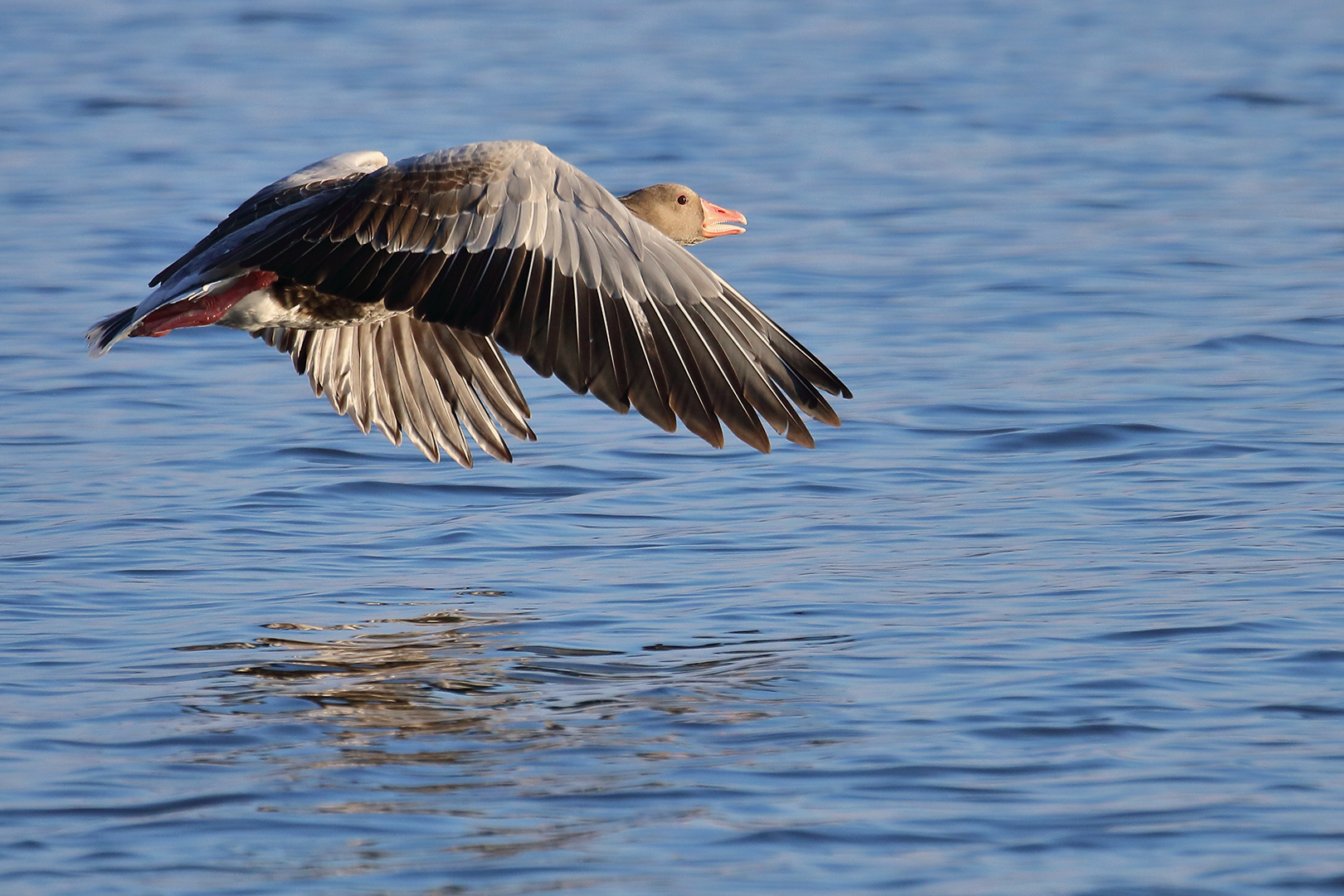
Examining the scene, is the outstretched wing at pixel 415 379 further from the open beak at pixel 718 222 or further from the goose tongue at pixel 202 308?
the open beak at pixel 718 222

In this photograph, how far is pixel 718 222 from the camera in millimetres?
9141

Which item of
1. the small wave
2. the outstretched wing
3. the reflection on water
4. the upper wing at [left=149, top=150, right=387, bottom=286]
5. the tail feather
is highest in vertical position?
the upper wing at [left=149, top=150, right=387, bottom=286]

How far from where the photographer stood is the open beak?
9055 mm

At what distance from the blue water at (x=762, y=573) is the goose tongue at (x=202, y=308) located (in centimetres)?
90

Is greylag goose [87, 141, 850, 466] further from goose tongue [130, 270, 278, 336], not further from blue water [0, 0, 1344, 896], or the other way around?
blue water [0, 0, 1344, 896]

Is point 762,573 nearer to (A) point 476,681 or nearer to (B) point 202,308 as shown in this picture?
(A) point 476,681

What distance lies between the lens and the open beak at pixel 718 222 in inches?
356

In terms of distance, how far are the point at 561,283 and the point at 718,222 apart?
2435mm

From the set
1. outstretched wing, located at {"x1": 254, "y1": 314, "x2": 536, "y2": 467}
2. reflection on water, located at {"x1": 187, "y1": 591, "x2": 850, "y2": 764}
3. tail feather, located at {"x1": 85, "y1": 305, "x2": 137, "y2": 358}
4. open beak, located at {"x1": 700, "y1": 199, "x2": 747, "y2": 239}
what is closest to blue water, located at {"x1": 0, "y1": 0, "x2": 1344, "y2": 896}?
reflection on water, located at {"x1": 187, "y1": 591, "x2": 850, "y2": 764}

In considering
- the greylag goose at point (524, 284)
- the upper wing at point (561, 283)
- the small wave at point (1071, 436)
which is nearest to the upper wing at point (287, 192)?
the greylag goose at point (524, 284)

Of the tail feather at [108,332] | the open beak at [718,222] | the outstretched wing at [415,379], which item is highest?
the open beak at [718,222]

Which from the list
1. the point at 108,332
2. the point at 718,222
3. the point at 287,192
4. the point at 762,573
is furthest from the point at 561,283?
the point at 718,222

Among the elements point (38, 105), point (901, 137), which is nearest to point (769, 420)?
point (901, 137)

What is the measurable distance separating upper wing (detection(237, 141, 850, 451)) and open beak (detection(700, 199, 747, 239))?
181 cm
